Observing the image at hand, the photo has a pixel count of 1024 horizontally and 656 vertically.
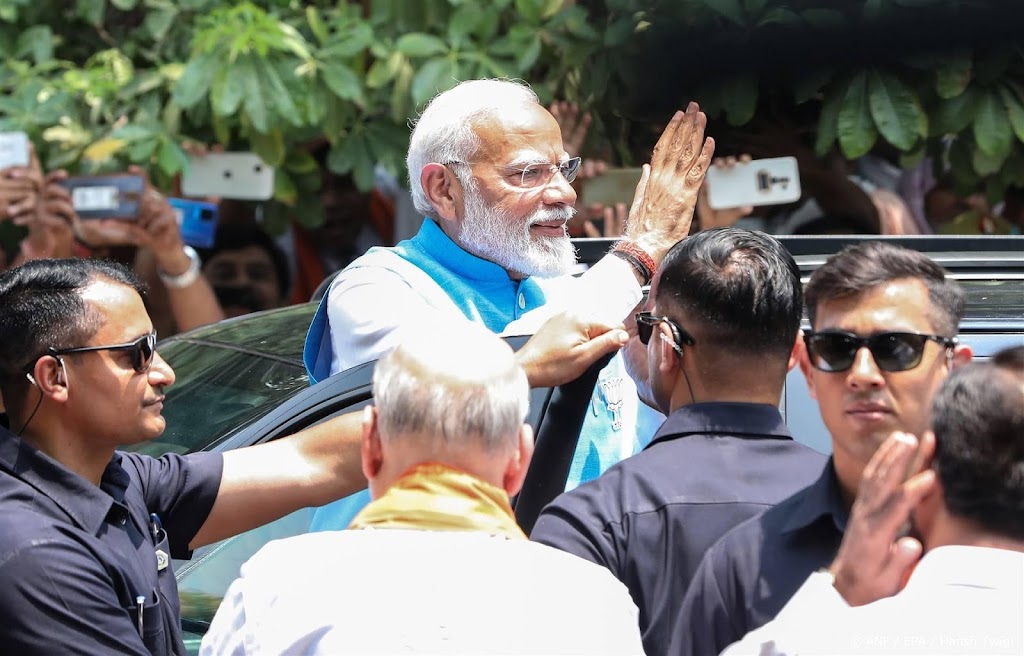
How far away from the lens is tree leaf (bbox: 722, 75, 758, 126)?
14.4ft

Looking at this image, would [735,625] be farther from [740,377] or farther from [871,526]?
[740,377]

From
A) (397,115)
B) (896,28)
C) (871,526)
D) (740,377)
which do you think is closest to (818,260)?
(740,377)

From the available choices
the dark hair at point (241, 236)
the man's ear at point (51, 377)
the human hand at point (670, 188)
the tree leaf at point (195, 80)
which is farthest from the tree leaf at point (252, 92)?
the man's ear at point (51, 377)

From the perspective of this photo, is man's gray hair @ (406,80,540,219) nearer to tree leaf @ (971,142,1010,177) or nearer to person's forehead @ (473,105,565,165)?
person's forehead @ (473,105,565,165)

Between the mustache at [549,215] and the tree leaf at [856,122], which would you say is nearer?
the mustache at [549,215]

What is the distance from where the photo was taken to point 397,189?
217 inches

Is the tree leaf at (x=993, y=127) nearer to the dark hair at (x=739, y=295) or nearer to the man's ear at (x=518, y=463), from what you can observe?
the dark hair at (x=739, y=295)

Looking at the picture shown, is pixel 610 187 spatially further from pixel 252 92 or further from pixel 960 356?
pixel 960 356

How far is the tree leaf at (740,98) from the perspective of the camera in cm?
439

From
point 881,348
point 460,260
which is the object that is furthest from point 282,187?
point 881,348

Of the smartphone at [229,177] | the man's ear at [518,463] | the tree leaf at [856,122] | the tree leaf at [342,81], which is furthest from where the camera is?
the smartphone at [229,177]

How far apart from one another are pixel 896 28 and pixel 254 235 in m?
2.45

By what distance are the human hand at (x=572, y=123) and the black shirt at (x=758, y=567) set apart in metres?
2.79

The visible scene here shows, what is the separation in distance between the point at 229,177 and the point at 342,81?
59 cm
